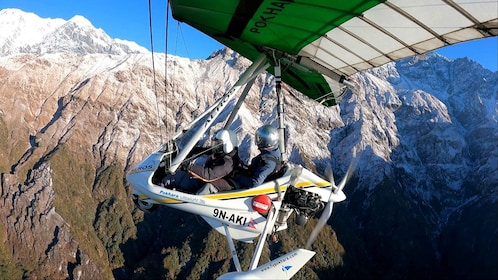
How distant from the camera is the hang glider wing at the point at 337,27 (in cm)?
943

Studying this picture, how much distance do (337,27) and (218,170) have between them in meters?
4.81

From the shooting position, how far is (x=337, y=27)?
447 inches

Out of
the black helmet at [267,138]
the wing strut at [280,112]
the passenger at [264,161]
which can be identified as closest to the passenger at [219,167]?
the passenger at [264,161]

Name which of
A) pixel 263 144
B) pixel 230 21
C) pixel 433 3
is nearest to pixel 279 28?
pixel 230 21

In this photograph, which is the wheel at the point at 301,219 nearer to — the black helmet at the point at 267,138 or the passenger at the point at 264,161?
the passenger at the point at 264,161

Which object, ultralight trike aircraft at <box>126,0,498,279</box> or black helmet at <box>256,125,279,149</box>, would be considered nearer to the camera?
ultralight trike aircraft at <box>126,0,498,279</box>

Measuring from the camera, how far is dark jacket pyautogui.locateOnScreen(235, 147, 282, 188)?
1127 cm

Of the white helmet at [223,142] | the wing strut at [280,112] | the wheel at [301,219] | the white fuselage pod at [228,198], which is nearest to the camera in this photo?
the white fuselage pod at [228,198]

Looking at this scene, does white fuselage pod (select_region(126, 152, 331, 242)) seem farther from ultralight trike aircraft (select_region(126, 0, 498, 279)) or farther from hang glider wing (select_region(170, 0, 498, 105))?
hang glider wing (select_region(170, 0, 498, 105))

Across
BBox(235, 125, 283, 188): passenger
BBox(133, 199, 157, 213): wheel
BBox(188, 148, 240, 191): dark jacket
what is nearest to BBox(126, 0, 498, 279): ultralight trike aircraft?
BBox(133, 199, 157, 213): wheel

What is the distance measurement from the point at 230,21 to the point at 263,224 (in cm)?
544

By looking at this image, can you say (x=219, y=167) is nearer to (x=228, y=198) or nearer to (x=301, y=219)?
(x=228, y=198)

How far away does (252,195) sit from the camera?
11117 mm

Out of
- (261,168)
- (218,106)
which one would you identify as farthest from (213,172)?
(218,106)
